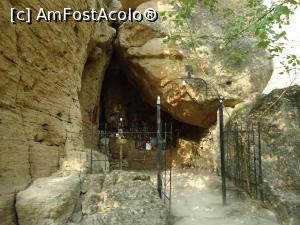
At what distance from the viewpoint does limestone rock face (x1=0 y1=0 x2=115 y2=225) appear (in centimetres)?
418

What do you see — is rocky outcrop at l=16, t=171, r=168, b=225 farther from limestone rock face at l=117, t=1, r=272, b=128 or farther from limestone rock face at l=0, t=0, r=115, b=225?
limestone rock face at l=117, t=1, r=272, b=128

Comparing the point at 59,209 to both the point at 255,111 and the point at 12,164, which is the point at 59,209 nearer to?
the point at 12,164

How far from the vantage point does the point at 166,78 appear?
10.1 metres

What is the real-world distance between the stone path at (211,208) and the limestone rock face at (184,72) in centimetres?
286

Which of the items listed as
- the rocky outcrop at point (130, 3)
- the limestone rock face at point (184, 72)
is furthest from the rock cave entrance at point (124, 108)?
the rocky outcrop at point (130, 3)

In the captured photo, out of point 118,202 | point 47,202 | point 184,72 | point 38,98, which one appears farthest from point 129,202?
point 184,72

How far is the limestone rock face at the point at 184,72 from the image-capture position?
9992 mm

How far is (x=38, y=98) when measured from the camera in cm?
510

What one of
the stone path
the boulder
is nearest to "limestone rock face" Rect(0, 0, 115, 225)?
the boulder

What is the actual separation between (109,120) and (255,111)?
22.6 ft

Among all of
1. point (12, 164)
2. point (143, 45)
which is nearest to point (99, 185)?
point (12, 164)

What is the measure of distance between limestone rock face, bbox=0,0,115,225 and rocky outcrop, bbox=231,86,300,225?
394 centimetres

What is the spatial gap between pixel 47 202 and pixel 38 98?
172 cm

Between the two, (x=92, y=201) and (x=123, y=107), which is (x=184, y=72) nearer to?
(x=123, y=107)
